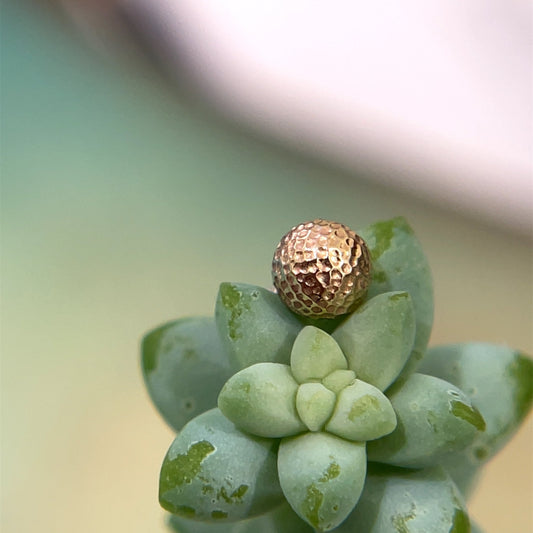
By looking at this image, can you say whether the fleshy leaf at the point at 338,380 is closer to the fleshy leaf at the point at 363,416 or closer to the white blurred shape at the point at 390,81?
the fleshy leaf at the point at 363,416

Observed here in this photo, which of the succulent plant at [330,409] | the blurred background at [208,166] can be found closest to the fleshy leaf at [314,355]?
the succulent plant at [330,409]

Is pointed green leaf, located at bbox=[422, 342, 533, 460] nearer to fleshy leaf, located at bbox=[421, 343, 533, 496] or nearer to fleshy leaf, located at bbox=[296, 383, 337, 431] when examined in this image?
fleshy leaf, located at bbox=[421, 343, 533, 496]

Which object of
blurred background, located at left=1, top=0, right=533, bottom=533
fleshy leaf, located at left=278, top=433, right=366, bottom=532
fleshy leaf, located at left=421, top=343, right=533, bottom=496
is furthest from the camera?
blurred background, located at left=1, top=0, right=533, bottom=533

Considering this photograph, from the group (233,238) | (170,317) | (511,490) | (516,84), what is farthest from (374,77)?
(511,490)

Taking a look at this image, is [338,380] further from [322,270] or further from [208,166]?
[208,166]

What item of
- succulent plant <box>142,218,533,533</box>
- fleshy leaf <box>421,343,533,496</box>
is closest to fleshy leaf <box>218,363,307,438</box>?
succulent plant <box>142,218,533,533</box>

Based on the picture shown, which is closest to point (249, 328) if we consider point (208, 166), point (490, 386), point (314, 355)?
point (314, 355)
